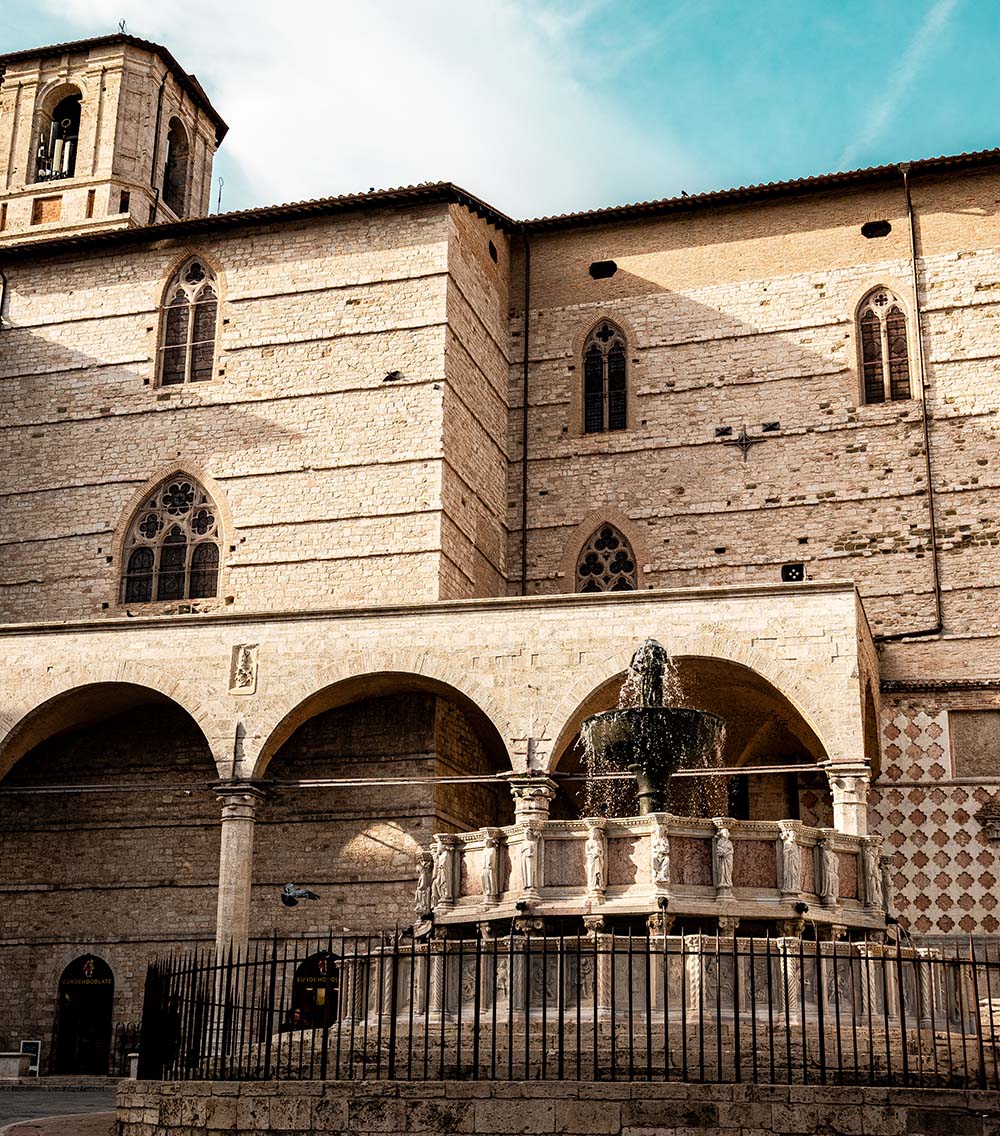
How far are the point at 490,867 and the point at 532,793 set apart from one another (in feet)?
17.0

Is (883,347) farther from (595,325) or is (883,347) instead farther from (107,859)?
(107,859)

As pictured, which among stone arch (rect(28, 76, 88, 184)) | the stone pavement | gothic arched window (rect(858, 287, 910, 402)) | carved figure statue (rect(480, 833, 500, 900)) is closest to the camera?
the stone pavement

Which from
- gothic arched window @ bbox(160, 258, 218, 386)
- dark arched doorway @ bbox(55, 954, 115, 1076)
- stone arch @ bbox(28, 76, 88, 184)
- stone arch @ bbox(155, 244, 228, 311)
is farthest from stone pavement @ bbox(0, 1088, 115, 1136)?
stone arch @ bbox(28, 76, 88, 184)

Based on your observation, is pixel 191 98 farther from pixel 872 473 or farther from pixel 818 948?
pixel 818 948

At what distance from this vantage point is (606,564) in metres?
25.2

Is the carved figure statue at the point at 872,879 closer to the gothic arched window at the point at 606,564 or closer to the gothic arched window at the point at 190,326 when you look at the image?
the gothic arched window at the point at 606,564

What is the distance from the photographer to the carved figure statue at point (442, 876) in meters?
14.5

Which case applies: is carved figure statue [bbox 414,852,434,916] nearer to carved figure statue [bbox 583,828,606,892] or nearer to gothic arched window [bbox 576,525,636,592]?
carved figure statue [bbox 583,828,606,892]

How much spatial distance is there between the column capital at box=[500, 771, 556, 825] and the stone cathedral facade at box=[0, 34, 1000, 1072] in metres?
0.05

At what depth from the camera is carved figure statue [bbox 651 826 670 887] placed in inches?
522

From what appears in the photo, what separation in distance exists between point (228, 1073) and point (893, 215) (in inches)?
722

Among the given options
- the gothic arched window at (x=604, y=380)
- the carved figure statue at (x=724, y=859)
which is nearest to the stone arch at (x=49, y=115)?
the gothic arched window at (x=604, y=380)

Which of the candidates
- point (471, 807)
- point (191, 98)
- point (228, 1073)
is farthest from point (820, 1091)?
point (191, 98)

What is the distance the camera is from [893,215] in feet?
83.2
